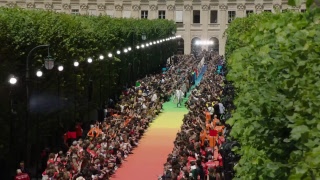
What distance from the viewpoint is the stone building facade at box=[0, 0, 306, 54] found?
129000 mm

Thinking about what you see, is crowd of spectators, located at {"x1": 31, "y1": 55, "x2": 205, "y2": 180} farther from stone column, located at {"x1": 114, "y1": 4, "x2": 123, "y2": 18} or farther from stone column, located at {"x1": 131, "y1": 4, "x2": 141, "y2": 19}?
stone column, located at {"x1": 114, "y1": 4, "x2": 123, "y2": 18}

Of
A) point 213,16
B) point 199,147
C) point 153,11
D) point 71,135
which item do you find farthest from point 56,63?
point 213,16

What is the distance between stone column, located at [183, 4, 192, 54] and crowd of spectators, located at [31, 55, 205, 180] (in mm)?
54985

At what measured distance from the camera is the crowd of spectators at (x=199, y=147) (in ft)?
89.6

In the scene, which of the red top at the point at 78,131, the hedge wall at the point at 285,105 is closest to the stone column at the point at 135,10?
the red top at the point at 78,131

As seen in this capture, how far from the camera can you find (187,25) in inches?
5128

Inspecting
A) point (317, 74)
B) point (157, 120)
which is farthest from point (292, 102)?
point (157, 120)

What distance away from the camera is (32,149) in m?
36.6

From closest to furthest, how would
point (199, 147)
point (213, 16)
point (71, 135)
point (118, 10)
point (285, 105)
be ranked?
1. point (285, 105)
2. point (199, 147)
3. point (71, 135)
4. point (213, 16)
5. point (118, 10)

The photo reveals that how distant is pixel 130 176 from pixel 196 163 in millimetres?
7306

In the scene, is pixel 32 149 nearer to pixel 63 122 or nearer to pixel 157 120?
pixel 63 122

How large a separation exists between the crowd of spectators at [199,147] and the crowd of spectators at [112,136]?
3.35 meters

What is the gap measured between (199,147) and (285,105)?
2029cm

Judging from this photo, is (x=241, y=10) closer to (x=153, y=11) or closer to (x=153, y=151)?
(x=153, y=11)
